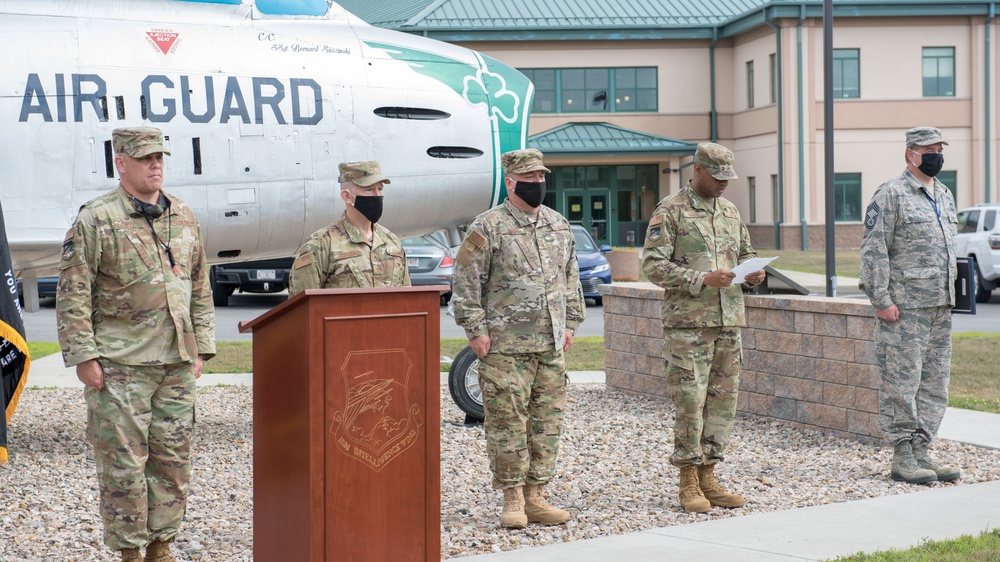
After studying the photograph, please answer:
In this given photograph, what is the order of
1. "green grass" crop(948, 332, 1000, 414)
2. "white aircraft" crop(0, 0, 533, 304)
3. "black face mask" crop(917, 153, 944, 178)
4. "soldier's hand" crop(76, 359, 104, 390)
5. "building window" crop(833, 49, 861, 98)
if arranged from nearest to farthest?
"soldier's hand" crop(76, 359, 104, 390), "black face mask" crop(917, 153, 944, 178), "white aircraft" crop(0, 0, 533, 304), "green grass" crop(948, 332, 1000, 414), "building window" crop(833, 49, 861, 98)

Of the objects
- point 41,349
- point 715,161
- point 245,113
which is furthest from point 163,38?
point 41,349

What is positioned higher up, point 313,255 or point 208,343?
point 313,255

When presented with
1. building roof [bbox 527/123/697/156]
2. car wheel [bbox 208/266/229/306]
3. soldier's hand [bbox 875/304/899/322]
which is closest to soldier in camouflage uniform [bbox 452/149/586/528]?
soldier's hand [bbox 875/304/899/322]

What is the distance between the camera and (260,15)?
8719mm

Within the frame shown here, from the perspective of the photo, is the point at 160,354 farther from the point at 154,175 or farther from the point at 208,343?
the point at 154,175

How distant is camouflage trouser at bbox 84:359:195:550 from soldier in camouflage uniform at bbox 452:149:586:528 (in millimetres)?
1555

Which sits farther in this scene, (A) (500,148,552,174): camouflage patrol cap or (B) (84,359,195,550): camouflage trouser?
(A) (500,148,552,174): camouflage patrol cap

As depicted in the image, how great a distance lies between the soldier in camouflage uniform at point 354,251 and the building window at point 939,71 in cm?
3558

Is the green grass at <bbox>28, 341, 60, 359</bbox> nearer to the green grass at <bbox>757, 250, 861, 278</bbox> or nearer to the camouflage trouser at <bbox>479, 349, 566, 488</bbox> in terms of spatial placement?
the camouflage trouser at <bbox>479, 349, 566, 488</bbox>

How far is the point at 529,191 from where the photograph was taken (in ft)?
20.2

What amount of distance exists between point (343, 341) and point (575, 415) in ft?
19.3

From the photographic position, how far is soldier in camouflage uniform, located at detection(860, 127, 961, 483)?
272 inches

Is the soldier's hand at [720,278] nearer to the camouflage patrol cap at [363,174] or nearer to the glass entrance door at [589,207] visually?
the camouflage patrol cap at [363,174]

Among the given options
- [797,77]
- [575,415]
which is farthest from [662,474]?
[797,77]
